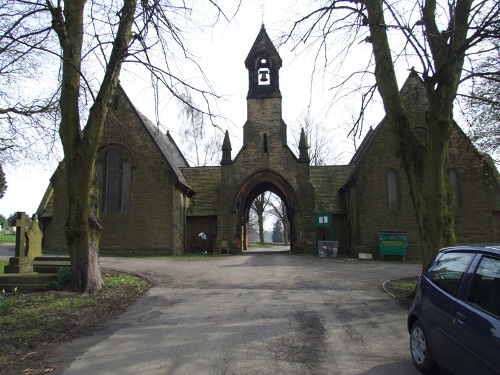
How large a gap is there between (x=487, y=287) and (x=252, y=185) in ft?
79.1

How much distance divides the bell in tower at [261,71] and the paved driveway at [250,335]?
63.3 feet

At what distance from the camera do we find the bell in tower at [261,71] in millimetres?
27750

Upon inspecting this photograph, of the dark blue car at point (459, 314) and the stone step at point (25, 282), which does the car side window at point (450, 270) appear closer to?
the dark blue car at point (459, 314)

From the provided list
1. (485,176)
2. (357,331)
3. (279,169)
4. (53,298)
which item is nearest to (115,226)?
(279,169)

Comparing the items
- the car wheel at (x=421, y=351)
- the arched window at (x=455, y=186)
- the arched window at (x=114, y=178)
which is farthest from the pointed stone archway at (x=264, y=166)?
the car wheel at (x=421, y=351)

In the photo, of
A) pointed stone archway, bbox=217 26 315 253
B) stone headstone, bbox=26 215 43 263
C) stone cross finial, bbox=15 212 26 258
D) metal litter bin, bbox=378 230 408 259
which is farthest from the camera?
pointed stone archway, bbox=217 26 315 253

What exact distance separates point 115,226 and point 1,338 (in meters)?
18.6

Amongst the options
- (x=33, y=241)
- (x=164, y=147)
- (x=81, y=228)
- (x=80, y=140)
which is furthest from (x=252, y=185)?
(x=81, y=228)

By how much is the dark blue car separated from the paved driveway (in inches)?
22.0

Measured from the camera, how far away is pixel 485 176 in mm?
23625

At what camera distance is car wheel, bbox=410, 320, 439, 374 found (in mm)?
4594

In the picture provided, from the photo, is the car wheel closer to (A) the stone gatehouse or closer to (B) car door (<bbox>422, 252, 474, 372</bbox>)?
(B) car door (<bbox>422, 252, 474, 372</bbox>)

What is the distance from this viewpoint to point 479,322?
364cm

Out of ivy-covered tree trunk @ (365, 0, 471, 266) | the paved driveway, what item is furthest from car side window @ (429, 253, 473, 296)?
ivy-covered tree trunk @ (365, 0, 471, 266)
